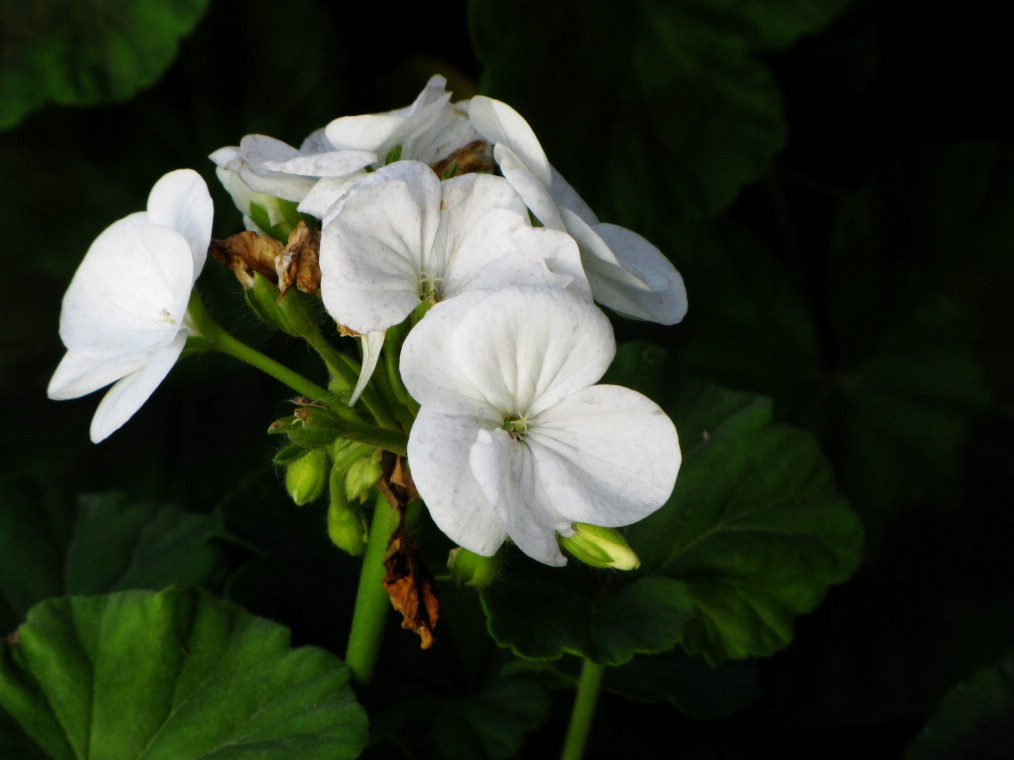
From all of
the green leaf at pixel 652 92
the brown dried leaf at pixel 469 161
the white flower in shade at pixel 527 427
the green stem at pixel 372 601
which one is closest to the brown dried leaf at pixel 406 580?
the green stem at pixel 372 601

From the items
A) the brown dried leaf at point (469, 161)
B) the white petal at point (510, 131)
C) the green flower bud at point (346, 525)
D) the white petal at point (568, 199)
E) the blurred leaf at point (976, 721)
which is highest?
the white petal at point (510, 131)

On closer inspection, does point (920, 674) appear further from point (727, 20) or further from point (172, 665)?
point (172, 665)

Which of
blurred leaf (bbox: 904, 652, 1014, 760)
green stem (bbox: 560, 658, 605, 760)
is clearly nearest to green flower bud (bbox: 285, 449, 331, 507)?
green stem (bbox: 560, 658, 605, 760)

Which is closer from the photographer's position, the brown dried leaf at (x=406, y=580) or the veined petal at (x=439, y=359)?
the veined petal at (x=439, y=359)

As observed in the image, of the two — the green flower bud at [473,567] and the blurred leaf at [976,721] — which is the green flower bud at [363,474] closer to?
the green flower bud at [473,567]

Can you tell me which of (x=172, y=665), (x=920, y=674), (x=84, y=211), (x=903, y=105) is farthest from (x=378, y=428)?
(x=903, y=105)

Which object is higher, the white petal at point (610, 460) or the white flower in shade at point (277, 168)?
the white flower in shade at point (277, 168)
